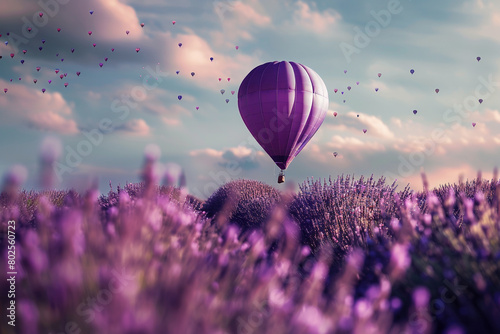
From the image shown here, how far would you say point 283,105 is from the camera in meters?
14.1

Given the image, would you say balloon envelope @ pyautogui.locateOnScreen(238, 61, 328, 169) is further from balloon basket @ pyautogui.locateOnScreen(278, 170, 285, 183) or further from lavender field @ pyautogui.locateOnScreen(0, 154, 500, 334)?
lavender field @ pyautogui.locateOnScreen(0, 154, 500, 334)

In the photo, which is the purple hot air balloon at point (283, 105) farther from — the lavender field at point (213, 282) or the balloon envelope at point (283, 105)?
the lavender field at point (213, 282)

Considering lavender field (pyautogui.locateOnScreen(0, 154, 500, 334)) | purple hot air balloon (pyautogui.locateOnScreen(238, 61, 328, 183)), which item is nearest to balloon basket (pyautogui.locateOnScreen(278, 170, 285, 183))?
purple hot air balloon (pyautogui.locateOnScreen(238, 61, 328, 183))

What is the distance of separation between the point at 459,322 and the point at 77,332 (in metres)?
2.41

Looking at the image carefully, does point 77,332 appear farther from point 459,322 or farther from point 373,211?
point 373,211

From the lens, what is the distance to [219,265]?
288 cm

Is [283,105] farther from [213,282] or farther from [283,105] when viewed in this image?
[213,282]

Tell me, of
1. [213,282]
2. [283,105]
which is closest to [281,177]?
[283,105]

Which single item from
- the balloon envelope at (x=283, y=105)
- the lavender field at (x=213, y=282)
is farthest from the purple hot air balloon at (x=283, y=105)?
the lavender field at (x=213, y=282)

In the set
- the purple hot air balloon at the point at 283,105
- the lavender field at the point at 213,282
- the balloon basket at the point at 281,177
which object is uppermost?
the purple hot air balloon at the point at 283,105

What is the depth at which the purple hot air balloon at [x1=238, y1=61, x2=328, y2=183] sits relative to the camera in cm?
1421

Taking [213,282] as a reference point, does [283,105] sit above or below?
above

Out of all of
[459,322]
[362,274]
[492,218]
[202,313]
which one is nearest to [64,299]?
[202,313]

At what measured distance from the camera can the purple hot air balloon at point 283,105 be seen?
1421 cm
